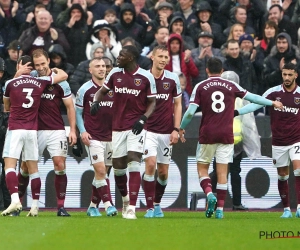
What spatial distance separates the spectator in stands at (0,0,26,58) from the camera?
21.4m

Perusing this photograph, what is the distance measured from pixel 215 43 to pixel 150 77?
278 inches

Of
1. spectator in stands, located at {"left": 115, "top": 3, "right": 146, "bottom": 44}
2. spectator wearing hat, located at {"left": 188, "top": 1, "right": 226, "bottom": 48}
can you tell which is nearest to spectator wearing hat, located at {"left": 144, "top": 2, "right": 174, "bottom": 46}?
spectator in stands, located at {"left": 115, "top": 3, "right": 146, "bottom": 44}

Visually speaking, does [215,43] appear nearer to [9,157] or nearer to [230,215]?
[230,215]

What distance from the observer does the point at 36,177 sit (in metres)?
15.2

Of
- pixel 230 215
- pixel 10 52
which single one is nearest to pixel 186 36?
pixel 10 52

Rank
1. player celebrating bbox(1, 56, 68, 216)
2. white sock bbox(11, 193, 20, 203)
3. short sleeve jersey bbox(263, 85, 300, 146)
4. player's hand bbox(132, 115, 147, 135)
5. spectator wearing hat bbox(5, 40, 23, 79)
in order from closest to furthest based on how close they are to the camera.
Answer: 1. player's hand bbox(132, 115, 147, 135)
2. white sock bbox(11, 193, 20, 203)
3. player celebrating bbox(1, 56, 68, 216)
4. short sleeve jersey bbox(263, 85, 300, 146)
5. spectator wearing hat bbox(5, 40, 23, 79)

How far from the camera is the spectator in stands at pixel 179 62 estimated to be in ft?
63.5

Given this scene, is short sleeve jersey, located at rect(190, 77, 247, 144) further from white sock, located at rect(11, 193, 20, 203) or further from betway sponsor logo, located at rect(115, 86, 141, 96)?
white sock, located at rect(11, 193, 20, 203)

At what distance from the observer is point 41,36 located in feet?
67.4

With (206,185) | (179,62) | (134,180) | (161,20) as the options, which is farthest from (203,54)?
(134,180)

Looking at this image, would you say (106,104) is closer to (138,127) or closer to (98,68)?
(98,68)

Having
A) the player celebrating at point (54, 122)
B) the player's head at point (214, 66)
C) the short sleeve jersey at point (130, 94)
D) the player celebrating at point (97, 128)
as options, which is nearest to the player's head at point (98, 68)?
the player celebrating at point (97, 128)

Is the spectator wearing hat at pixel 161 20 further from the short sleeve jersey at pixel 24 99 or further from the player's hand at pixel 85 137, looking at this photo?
the short sleeve jersey at pixel 24 99

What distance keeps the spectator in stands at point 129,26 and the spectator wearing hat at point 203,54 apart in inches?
66.8
